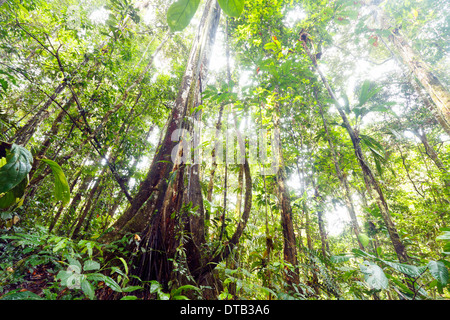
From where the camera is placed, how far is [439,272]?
84 cm

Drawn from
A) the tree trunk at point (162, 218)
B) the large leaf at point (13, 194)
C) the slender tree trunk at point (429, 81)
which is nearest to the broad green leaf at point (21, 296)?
the large leaf at point (13, 194)

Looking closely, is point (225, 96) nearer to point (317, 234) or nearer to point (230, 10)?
point (230, 10)

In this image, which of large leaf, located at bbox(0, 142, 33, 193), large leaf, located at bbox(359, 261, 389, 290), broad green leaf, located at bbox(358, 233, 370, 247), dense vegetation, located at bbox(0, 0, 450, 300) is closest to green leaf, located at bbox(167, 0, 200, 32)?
dense vegetation, located at bbox(0, 0, 450, 300)

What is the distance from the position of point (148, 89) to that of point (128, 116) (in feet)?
2.95

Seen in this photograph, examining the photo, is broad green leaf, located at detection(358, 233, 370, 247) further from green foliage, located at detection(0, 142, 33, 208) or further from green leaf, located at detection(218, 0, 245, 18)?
green foliage, located at detection(0, 142, 33, 208)

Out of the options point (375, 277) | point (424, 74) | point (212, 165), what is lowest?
point (375, 277)

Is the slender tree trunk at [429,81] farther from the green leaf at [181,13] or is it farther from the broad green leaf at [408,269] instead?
the green leaf at [181,13]

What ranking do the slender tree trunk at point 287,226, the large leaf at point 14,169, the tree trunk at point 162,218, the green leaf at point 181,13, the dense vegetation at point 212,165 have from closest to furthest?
the green leaf at point 181,13
the large leaf at point 14,169
the dense vegetation at point 212,165
the tree trunk at point 162,218
the slender tree trunk at point 287,226

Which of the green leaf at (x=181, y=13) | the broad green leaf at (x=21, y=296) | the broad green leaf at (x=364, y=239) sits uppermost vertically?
the green leaf at (x=181, y=13)

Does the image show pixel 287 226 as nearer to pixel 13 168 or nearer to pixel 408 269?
pixel 408 269

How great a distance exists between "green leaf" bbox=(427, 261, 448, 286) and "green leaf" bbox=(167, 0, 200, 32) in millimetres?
1495

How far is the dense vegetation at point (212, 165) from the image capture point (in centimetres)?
117

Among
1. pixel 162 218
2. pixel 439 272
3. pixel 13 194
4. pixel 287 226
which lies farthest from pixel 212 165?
pixel 439 272

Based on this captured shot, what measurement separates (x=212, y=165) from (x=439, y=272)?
317 cm
